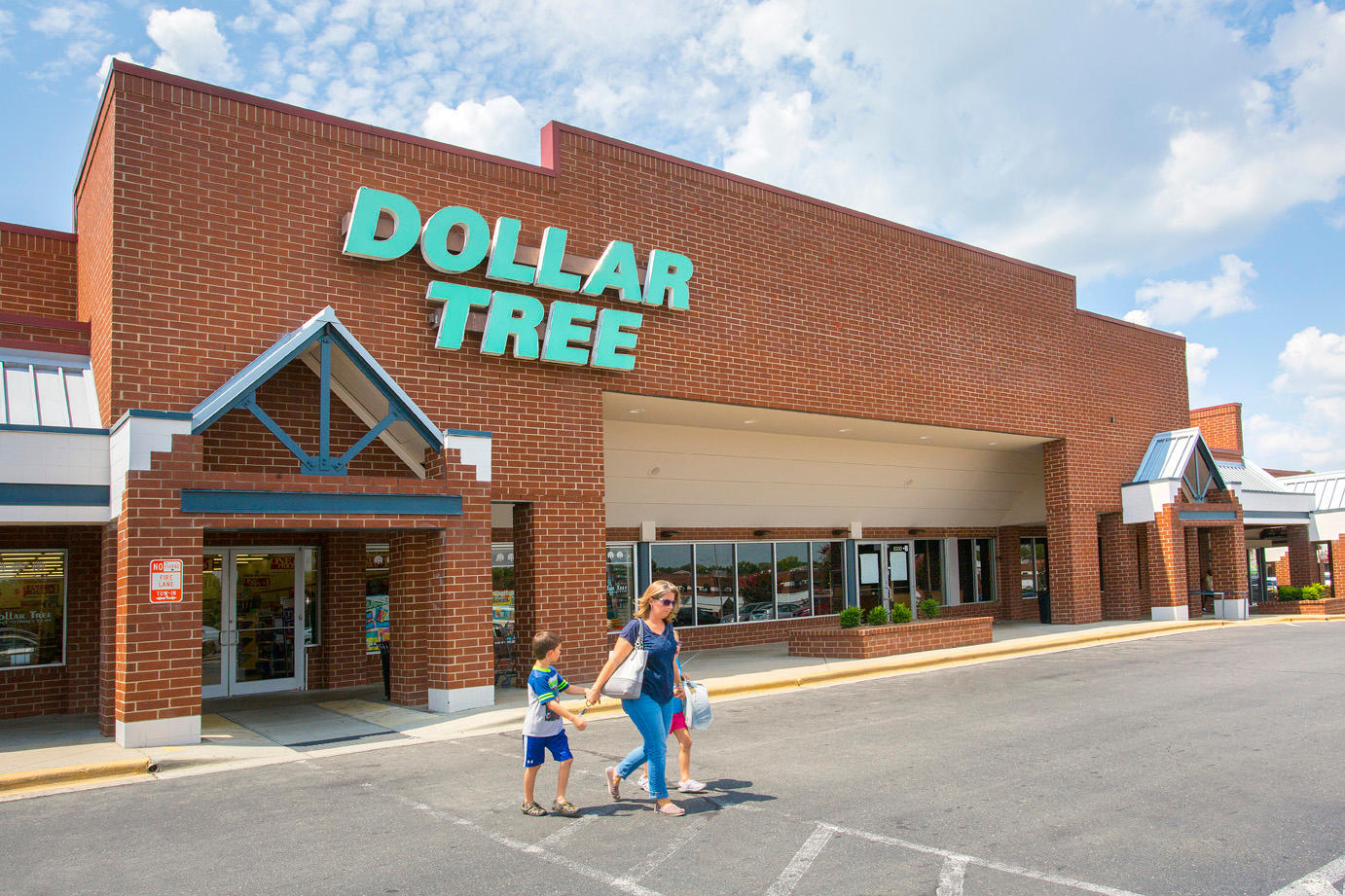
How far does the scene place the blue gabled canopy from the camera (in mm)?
11523

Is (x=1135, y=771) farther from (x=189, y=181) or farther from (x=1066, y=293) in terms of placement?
(x=1066, y=293)

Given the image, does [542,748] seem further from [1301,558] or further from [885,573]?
[1301,558]

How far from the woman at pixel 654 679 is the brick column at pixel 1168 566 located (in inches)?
810

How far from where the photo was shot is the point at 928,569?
26.2m

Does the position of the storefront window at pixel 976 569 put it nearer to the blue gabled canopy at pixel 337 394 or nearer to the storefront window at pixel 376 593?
the storefront window at pixel 376 593

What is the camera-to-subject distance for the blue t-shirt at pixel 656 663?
7328mm

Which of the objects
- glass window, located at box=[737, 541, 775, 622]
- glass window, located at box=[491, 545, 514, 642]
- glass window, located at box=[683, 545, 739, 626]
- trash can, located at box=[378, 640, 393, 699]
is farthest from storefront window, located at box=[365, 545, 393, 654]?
glass window, located at box=[737, 541, 775, 622]

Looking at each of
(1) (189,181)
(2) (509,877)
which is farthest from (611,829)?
(1) (189,181)

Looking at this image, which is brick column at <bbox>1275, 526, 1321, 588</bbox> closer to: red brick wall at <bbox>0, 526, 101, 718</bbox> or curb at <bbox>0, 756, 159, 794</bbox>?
curb at <bbox>0, 756, 159, 794</bbox>

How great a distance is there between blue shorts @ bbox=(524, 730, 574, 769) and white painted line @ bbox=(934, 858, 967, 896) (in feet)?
9.56

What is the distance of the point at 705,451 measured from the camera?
19.8 meters

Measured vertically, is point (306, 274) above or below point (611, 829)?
above

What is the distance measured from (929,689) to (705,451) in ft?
24.7

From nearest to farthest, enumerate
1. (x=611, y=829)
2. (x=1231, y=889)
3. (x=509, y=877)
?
1. (x=1231, y=889)
2. (x=509, y=877)
3. (x=611, y=829)
